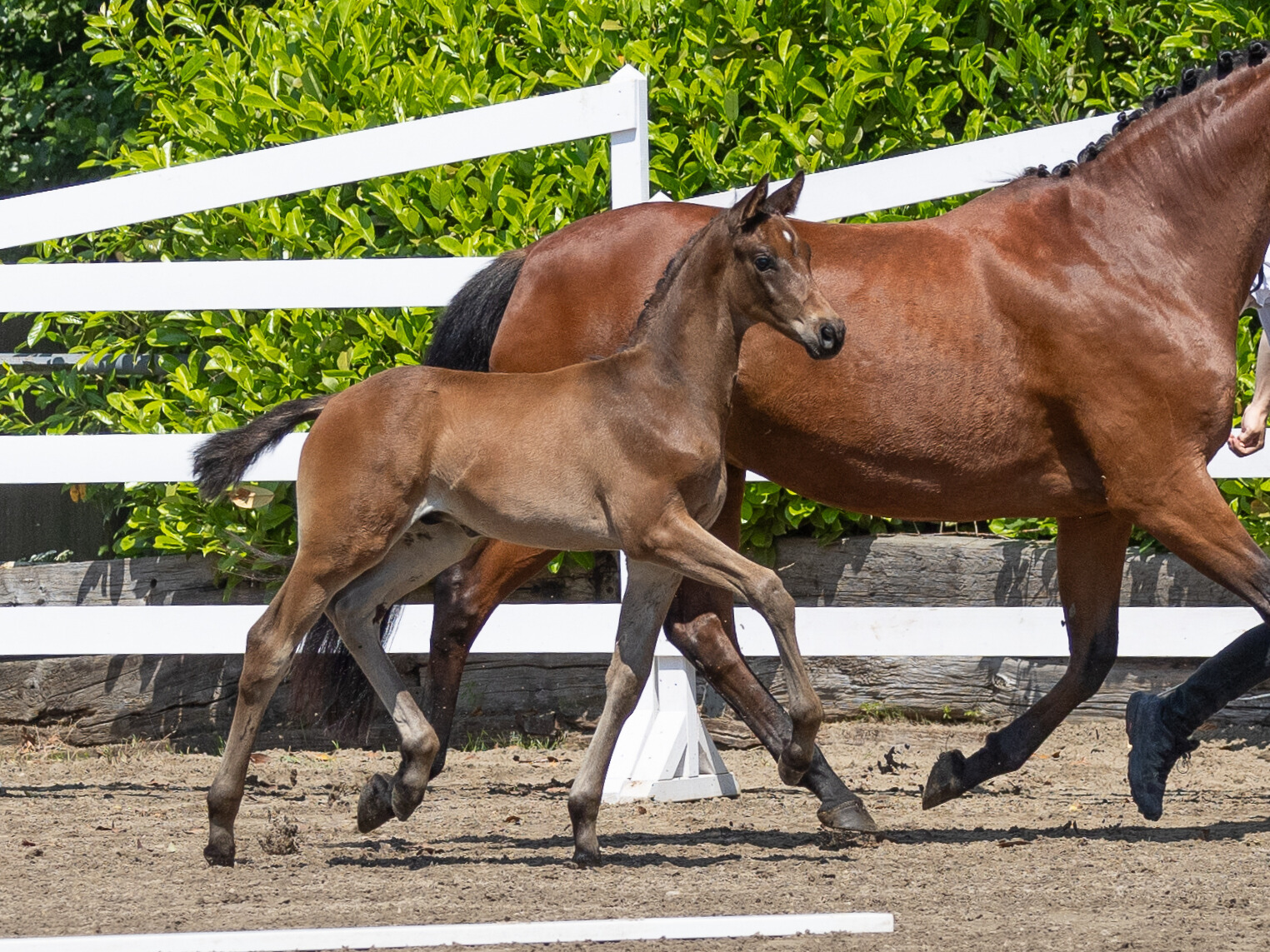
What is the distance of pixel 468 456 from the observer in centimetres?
392

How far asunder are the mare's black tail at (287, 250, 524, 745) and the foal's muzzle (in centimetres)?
137

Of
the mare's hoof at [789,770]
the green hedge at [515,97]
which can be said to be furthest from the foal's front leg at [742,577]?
the green hedge at [515,97]

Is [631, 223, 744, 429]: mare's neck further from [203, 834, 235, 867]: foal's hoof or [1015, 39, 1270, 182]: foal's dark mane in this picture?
[203, 834, 235, 867]: foal's hoof

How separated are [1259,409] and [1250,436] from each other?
3.5 inches

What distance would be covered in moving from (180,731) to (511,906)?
307 cm

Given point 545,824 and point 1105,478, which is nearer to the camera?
point 1105,478

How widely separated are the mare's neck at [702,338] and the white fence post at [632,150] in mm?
1291

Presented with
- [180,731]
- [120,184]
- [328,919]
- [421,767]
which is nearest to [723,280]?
[421,767]

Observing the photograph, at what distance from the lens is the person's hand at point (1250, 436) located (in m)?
4.69

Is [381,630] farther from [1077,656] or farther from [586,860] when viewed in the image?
[1077,656]

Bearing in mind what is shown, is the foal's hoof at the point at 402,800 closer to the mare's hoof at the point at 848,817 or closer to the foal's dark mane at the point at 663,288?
the mare's hoof at the point at 848,817

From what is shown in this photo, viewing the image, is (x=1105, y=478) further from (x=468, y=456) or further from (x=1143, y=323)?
(x=468, y=456)

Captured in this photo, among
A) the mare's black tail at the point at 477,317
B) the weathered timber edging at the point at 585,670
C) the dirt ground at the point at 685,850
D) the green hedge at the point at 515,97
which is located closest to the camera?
the dirt ground at the point at 685,850

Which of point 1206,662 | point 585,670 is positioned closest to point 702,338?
point 1206,662
